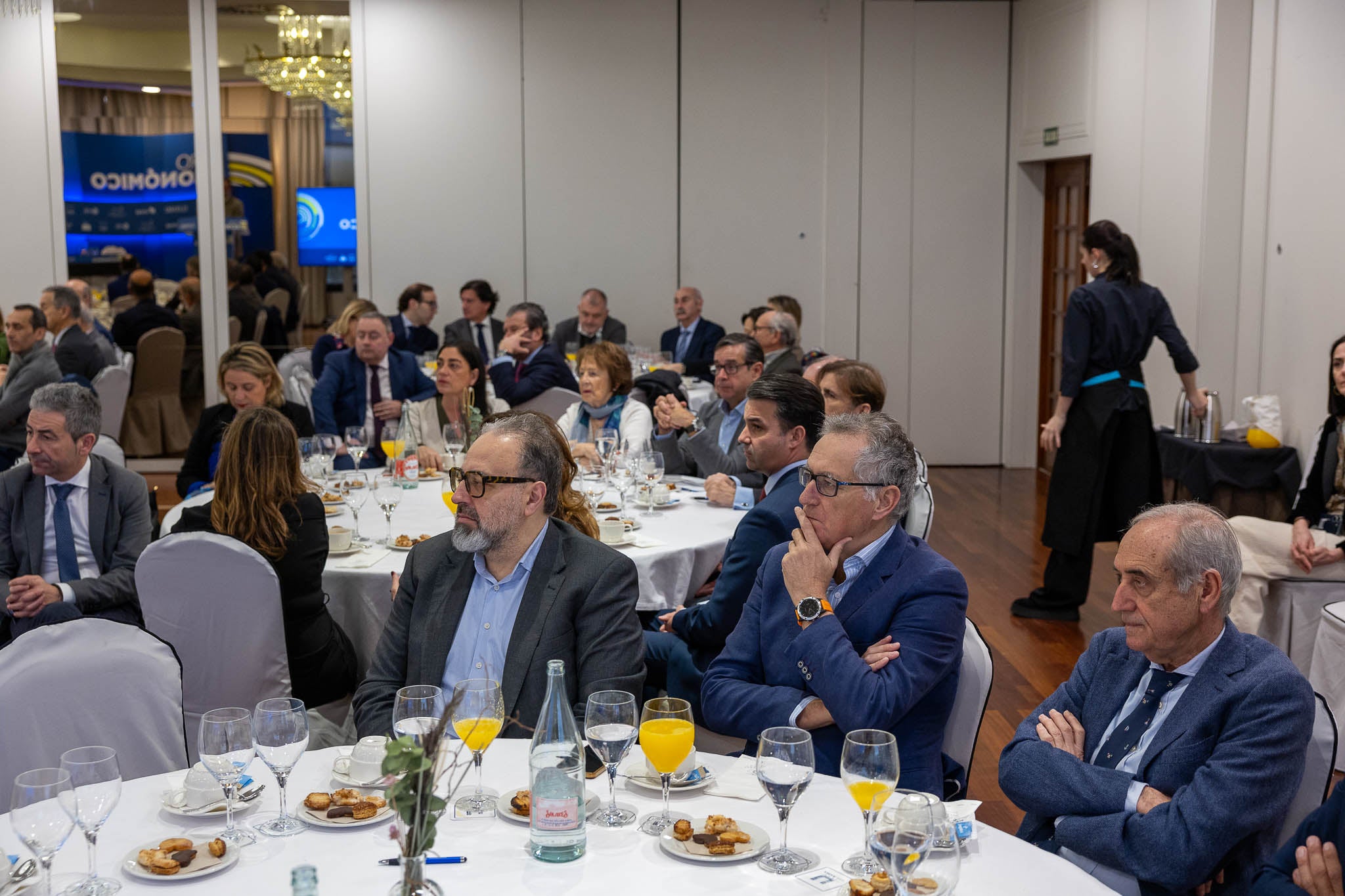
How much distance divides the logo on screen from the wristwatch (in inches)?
347

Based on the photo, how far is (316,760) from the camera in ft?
7.94

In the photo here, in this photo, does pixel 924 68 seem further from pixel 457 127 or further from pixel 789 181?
pixel 457 127

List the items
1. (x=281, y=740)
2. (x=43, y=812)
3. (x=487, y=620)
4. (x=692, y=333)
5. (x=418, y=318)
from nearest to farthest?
(x=43, y=812), (x=281, y=740), (x=487, y=620), (x=418, y=318), (x=692, y=333)

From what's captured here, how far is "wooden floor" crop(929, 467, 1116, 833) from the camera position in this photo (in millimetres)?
4848

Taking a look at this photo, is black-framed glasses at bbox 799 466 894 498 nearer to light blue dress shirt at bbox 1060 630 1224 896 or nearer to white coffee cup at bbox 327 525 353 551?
light blue dress shirt at bbox 1060 630 1224 896

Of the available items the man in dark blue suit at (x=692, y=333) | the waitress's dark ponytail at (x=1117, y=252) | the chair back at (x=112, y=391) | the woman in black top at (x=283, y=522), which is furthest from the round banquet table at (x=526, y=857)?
the man in dark blue suit at (x=692, y=333)

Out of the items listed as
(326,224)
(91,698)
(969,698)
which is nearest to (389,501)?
(91,698)

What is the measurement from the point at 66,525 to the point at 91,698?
1.86m

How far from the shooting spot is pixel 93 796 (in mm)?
1881

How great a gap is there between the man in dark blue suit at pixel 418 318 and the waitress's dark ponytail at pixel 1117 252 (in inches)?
216

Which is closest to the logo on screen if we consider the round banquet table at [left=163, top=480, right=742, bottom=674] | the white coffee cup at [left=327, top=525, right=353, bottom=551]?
the round banquet table at [left=163, top=480, right=742, bottom=674]

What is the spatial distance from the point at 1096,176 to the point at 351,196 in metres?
5.91

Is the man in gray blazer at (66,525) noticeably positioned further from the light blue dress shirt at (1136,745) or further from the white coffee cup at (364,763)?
the light blue dress shirt at (1136,745)

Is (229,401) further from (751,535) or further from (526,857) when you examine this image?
(526,857)
